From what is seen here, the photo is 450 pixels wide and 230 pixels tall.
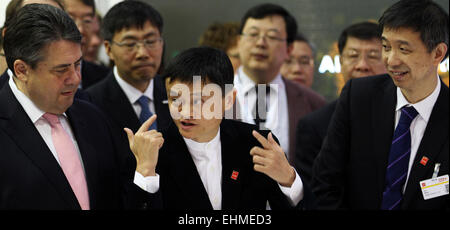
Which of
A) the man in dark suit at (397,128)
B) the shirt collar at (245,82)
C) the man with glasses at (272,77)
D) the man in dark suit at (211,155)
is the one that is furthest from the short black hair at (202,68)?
the shirt collar at (245,82)

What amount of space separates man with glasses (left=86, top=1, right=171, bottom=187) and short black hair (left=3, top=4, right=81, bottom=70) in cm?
74

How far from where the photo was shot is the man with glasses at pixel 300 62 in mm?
4336

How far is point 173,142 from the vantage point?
6.97 ft

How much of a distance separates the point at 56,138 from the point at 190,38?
2.84 m

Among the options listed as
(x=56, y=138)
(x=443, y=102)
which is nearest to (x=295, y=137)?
(x=443, y=102)

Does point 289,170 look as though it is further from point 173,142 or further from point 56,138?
point 56,138

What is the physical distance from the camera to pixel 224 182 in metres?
2.08

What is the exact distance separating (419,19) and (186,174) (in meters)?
0.99

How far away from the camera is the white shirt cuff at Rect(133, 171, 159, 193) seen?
192cm

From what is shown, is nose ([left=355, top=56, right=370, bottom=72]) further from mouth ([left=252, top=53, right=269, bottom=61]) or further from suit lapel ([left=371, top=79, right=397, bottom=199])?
mouth ([left=252, top=53, right=269, bottom=61])

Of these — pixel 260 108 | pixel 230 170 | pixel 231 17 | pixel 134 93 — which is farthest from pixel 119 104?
pixel 231 17

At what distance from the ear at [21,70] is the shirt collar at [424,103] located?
1384mm

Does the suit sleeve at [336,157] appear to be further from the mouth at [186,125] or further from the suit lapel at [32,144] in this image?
the suit lapel at [32,144]

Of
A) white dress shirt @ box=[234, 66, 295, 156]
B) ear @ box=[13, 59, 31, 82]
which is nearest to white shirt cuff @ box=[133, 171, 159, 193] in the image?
ear @ box=[13, 59, 31, 82]
